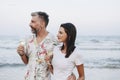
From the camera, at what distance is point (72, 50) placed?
124 inches

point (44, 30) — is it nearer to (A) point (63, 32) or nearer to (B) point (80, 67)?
(A) point (63, 32)

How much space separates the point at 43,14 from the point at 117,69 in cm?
814

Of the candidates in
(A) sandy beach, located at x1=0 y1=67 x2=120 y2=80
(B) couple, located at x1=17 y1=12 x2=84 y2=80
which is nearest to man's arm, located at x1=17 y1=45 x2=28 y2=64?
(B) couple, located at x1=17 y1=12 x2=84 y2=80

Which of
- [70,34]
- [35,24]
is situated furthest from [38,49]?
[70,34]

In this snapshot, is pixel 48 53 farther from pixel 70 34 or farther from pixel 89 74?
pixel 89 74

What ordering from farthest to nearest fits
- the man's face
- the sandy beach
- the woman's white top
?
the sandy beach, the man's face, the woman's white top

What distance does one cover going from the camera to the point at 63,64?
10.1ft

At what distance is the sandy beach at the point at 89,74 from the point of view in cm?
879

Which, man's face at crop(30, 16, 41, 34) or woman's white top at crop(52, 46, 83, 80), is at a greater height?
man's face at crop(30, 16, 41, 34)

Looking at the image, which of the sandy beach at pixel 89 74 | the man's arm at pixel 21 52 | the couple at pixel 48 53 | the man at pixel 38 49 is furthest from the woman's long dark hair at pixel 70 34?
the sandy beach at pixel 89 74

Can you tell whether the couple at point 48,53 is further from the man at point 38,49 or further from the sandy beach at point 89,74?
the sandy beach at point 89,74

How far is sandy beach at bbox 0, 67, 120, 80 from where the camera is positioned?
28.8ft

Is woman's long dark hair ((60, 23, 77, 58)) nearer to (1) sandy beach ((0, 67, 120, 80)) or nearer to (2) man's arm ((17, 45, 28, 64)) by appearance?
(2) man's arm ((17, 45, 28, 64))

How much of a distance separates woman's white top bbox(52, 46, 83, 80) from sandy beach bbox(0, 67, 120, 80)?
18.1ft
